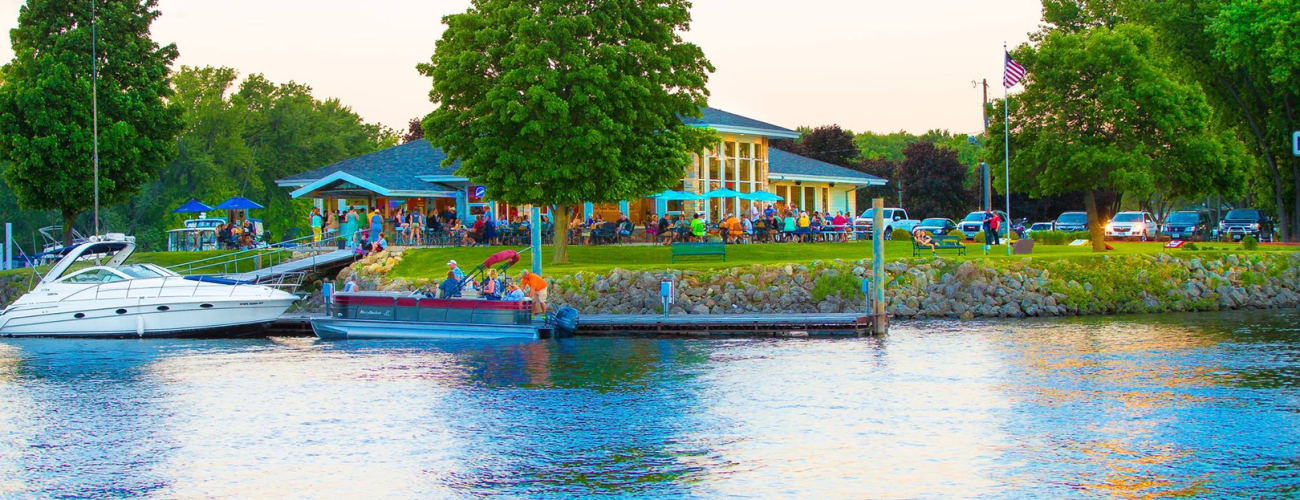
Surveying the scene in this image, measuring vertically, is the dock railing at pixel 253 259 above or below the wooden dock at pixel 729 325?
above

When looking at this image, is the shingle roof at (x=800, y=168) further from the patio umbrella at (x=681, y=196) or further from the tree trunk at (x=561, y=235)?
the tree trunk at (x=561, y=235)

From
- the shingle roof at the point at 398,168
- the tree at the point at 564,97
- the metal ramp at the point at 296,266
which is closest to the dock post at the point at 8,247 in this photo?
the shingle roof at the point at 398,168

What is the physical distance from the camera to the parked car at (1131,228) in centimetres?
6378

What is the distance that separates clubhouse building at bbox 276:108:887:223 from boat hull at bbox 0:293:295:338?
15.6 meters

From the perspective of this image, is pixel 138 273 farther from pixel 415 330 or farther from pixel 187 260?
pixel 187 260

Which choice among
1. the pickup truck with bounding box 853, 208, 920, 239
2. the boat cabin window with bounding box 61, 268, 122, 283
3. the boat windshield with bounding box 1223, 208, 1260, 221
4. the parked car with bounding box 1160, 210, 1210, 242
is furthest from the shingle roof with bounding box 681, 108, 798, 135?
the boat cabin window with bounding box 61, 268, 122, 283

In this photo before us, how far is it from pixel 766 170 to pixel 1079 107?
705 inches

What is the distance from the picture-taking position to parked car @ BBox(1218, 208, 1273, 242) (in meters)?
62.7

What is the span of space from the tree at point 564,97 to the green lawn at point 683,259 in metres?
2.33

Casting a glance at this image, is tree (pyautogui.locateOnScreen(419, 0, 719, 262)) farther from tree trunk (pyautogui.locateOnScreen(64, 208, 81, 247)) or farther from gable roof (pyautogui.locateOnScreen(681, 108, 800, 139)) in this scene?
tree trunk (pyautogui.locateOnScreen(64, 208, 81, 247))

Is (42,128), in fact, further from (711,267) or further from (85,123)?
(711,267)

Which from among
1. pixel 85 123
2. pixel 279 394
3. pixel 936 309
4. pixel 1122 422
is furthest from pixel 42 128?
pixel 1122 422

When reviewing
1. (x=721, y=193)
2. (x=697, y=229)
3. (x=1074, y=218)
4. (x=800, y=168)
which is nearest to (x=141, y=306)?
(x=697, y=229)

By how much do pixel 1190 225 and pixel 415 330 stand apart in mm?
45516
